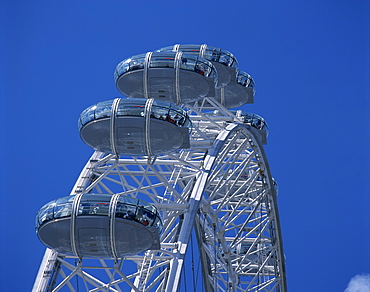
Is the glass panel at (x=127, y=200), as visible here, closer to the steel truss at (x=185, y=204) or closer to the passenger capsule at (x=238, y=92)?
the steel truss at (x=185, y=204)

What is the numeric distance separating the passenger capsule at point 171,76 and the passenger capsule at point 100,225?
26.5 ft

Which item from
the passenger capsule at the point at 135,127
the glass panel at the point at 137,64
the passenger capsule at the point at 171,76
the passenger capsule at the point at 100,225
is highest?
the glass panel at the point at 137,64

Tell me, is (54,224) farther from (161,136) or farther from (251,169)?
(251,169)

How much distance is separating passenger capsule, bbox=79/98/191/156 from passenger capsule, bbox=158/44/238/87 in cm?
861

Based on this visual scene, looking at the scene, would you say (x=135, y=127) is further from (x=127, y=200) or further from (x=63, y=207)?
(x=63, y=207)

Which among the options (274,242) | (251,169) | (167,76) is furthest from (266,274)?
(167,76)

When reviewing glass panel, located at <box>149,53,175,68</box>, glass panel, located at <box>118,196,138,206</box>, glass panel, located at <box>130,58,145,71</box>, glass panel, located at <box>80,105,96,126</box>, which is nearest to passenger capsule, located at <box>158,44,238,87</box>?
glass panel, located at <box>130,58,145,71</box>

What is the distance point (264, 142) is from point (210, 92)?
8581 mm

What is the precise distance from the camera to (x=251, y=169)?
45.5m

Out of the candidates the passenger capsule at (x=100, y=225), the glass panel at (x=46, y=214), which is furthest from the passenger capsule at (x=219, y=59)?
the glass panel at (x=46, y=214)

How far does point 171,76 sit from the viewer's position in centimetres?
3381

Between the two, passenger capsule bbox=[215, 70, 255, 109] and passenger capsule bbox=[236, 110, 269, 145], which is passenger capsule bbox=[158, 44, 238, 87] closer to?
passenger capsule bbox=[215, 70, 255, 109]

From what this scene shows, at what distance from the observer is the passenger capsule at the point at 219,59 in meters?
39.1

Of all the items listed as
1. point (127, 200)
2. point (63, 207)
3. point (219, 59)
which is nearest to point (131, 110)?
point (127, 200)
